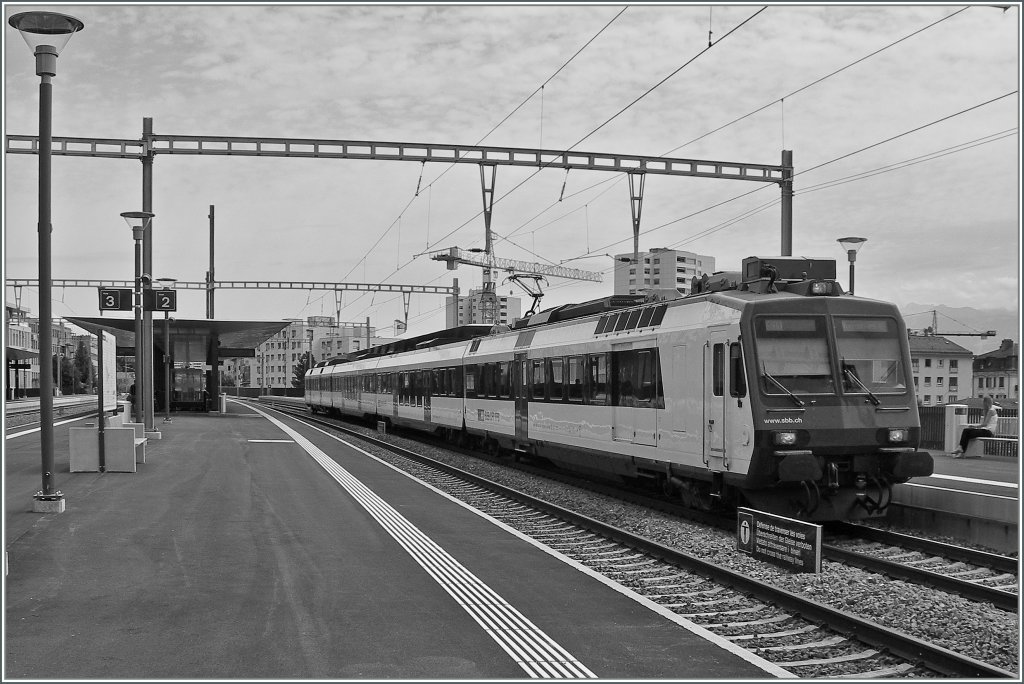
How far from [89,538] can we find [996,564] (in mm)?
9905

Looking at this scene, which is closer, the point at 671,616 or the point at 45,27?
the point at 671,616

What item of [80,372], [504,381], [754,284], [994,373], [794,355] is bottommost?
[80,372]

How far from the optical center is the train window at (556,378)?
18633mm

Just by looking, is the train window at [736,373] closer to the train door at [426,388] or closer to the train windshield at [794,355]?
the train windshield at [794,355]

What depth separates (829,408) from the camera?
11.9 m

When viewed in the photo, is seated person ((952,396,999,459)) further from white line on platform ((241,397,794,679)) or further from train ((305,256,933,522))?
white line on platform ((241,397,794,679))

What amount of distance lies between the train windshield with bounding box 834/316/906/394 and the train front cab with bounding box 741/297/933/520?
1 cm

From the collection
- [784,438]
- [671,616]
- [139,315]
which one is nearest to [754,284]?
[784,438]

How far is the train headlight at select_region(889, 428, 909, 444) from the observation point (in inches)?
475

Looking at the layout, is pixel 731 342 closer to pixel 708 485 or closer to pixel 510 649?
pixel 708 485

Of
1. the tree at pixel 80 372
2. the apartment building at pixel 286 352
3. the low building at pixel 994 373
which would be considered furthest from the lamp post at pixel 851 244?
the apartment building at pixel 286 352

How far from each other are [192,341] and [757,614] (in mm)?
51190

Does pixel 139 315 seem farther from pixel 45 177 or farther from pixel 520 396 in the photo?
pixel 45 177

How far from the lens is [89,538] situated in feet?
35.9
